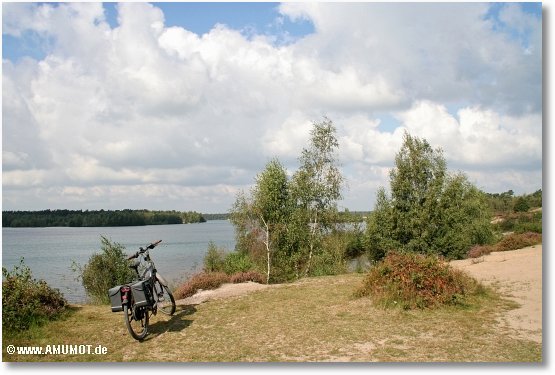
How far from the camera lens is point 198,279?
46.2 feet

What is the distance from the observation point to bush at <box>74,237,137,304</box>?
732 inches

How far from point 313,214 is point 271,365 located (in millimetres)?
18583

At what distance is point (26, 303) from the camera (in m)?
9.02

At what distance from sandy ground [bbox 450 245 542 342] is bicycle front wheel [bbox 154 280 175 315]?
6866 millimetres

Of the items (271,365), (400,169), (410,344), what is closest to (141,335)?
(271,365)

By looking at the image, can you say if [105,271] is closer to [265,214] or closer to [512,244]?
[265,214]

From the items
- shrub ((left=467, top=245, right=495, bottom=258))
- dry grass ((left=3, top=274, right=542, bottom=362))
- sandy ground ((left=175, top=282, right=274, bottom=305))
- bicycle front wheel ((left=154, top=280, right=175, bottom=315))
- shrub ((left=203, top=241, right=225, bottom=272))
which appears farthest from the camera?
shrub ((left=203, top=241, right=225, bottom=272))

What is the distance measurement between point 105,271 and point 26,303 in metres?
9.92

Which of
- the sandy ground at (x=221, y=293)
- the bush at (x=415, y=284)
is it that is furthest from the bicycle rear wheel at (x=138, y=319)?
the bush at (x=415, y=284)

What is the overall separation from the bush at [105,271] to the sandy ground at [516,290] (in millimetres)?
7188

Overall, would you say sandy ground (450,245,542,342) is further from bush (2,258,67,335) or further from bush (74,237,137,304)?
bush (74,237,137,304)

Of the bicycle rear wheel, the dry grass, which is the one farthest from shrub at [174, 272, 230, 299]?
the bicycle rear wheel

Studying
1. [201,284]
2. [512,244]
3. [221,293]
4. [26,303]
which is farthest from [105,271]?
[512,244]

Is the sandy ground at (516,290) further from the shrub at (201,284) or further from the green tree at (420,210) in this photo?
the green tree at (420,210)
